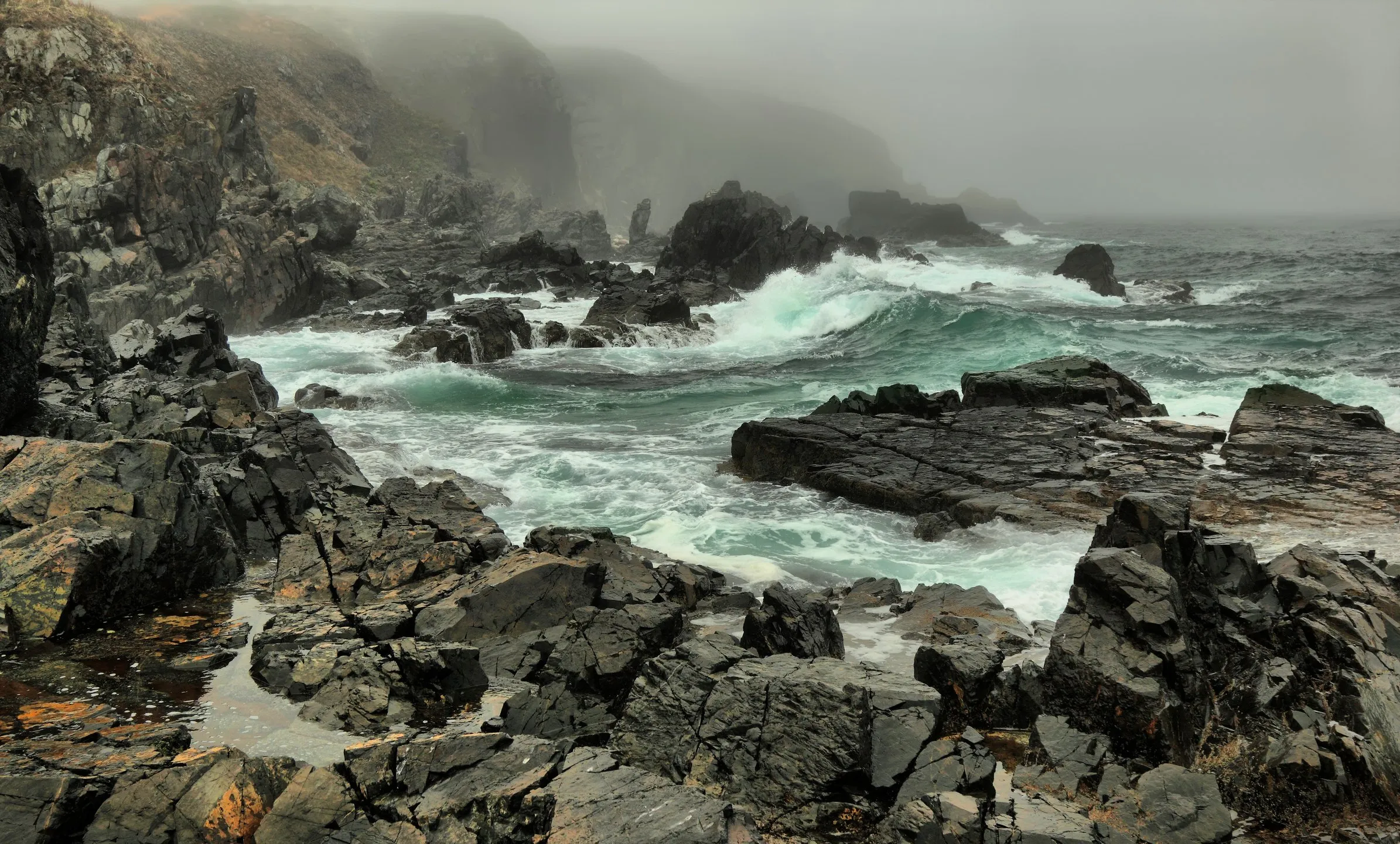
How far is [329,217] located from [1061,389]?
45.2 metres

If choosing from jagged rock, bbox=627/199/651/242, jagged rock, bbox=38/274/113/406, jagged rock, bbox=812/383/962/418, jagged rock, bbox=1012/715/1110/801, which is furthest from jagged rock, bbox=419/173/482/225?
jagged rock, bbox=1012/715/1110/801

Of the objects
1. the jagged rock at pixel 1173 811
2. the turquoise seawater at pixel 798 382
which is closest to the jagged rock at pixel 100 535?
the turquoise seawater at pixel 798 382

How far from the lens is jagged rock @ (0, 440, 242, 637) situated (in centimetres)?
716

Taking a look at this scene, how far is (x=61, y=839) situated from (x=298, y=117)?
3281 inches

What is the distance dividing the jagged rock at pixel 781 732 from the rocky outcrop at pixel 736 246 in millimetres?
42619

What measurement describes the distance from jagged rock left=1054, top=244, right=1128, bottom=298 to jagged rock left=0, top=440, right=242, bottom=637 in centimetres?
4549

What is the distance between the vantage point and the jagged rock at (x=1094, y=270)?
1788 inches

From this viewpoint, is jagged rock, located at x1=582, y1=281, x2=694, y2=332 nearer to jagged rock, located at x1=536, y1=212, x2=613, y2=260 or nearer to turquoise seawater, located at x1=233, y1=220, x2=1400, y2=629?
turquoise seawater, located at x1=233, y1=220, x2=1400, y2=629

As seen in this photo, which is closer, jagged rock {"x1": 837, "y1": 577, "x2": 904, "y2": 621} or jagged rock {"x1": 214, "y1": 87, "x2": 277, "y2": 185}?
jagged rock {"x1": 837, "y1": 577, "x2": 904, "y2": 621}

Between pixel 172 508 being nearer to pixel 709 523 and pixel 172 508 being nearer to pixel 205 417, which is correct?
pixel 205 417

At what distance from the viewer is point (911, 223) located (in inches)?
4087

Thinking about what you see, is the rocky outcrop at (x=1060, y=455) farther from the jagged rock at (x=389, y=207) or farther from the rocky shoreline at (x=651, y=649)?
the jagged rock at (x=389, y=207)

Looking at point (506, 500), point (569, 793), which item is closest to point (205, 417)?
point (506, 500)

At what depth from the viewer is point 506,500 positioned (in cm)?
1473
